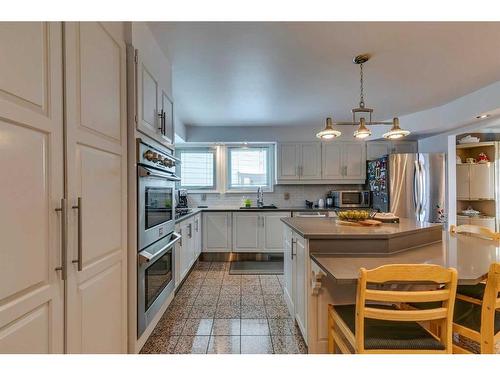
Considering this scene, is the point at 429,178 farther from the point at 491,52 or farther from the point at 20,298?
the point at 20,298

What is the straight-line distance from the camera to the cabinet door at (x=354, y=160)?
489 cm

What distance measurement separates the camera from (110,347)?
1494 mm

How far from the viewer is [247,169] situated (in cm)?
533

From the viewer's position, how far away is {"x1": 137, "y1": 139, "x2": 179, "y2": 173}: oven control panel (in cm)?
176

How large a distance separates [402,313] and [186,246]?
108 inches

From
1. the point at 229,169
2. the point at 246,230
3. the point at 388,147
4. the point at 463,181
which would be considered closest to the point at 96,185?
the point at 246,230

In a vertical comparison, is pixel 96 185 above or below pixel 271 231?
above

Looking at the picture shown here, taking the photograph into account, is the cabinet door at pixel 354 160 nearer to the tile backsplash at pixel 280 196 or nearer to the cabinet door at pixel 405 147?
the tile backsplash at pixel 280 196

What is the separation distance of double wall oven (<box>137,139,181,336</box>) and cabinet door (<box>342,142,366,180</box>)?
3.48 meters

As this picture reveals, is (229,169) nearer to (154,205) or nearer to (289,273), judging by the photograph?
(289,273)

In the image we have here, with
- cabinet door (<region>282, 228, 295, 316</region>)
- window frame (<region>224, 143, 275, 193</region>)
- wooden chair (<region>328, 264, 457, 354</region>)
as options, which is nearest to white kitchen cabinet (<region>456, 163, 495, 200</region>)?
window frame (<region>224, 143, 275, 193</region>)

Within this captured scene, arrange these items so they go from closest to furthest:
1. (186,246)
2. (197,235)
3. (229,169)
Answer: (186,246) < (197,235) < (229,169)

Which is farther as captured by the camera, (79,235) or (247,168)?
(247,168)

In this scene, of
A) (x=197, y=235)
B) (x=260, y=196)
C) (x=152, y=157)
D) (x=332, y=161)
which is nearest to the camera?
(x=152, y=157)
